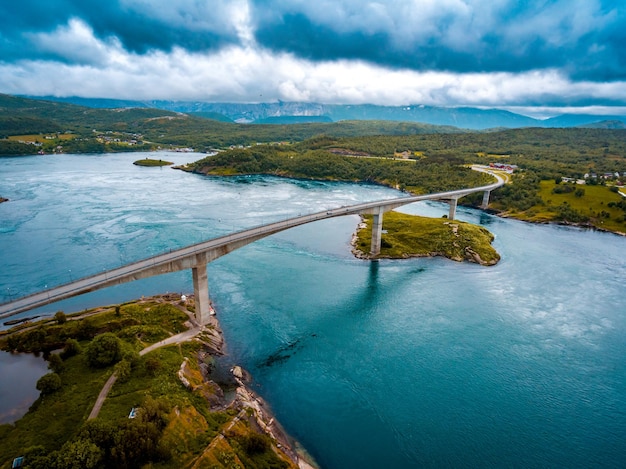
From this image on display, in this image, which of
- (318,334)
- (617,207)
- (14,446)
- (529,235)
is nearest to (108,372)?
(14,446)

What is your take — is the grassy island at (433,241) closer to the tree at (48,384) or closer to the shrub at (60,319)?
the shrub at (60,319)

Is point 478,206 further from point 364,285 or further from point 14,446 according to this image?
point 14,446

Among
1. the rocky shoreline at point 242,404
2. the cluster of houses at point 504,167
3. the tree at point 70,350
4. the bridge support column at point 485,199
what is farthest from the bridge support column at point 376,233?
the cluster of houses at point 504,167

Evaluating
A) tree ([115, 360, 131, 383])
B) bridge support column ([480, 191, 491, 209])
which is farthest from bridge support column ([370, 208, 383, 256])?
bridge support column ([480, 191, 491, 209])

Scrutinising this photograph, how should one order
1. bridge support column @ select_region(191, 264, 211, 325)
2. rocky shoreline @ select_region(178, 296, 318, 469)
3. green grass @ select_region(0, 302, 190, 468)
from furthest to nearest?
bridge support column @ select_region(191, 264, 211, 325)
rocky shoreline @ select_region(178, 296, 318, 469)
green grass @ select_region(0, 302, 190, 468)

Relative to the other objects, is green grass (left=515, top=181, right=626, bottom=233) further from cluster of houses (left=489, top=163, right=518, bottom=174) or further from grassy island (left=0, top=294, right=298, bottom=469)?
grassy island (left=0, top=294, right=298, bottom=469)
